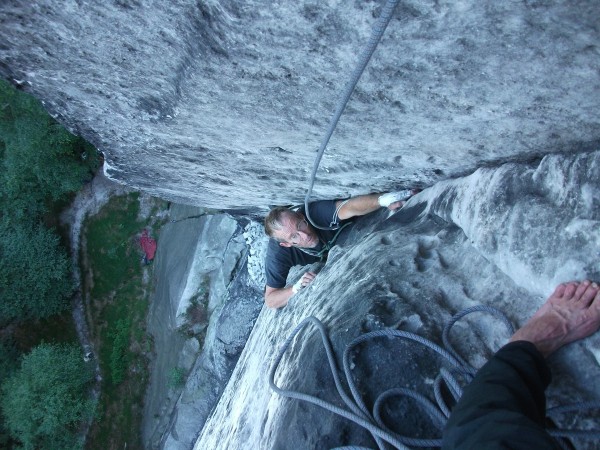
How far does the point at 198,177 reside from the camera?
3.95 meters

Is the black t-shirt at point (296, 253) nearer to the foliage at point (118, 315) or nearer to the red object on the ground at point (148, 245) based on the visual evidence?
the foliage at point (118, 315)

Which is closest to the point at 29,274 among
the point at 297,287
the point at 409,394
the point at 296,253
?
the point at 296,253

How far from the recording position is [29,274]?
10.1 metres

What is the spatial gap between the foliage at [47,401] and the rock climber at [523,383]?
896cm

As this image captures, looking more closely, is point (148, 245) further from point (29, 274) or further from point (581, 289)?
point (581, 289)

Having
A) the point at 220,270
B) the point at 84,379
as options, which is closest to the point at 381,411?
the point at 220,270

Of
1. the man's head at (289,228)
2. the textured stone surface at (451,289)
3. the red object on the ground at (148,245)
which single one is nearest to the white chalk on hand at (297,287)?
the man's head at (289,228)

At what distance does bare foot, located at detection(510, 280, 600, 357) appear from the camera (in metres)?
1.66

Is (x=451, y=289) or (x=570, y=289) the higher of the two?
(x=570, y=289)

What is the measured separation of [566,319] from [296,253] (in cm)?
249

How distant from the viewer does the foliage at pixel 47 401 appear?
877cm

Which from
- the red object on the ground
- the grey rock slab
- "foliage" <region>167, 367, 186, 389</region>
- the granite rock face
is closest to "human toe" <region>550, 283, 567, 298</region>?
the granite rock face

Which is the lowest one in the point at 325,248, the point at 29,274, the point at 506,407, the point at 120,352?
the point at 120,352

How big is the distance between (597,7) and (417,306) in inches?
51.9
